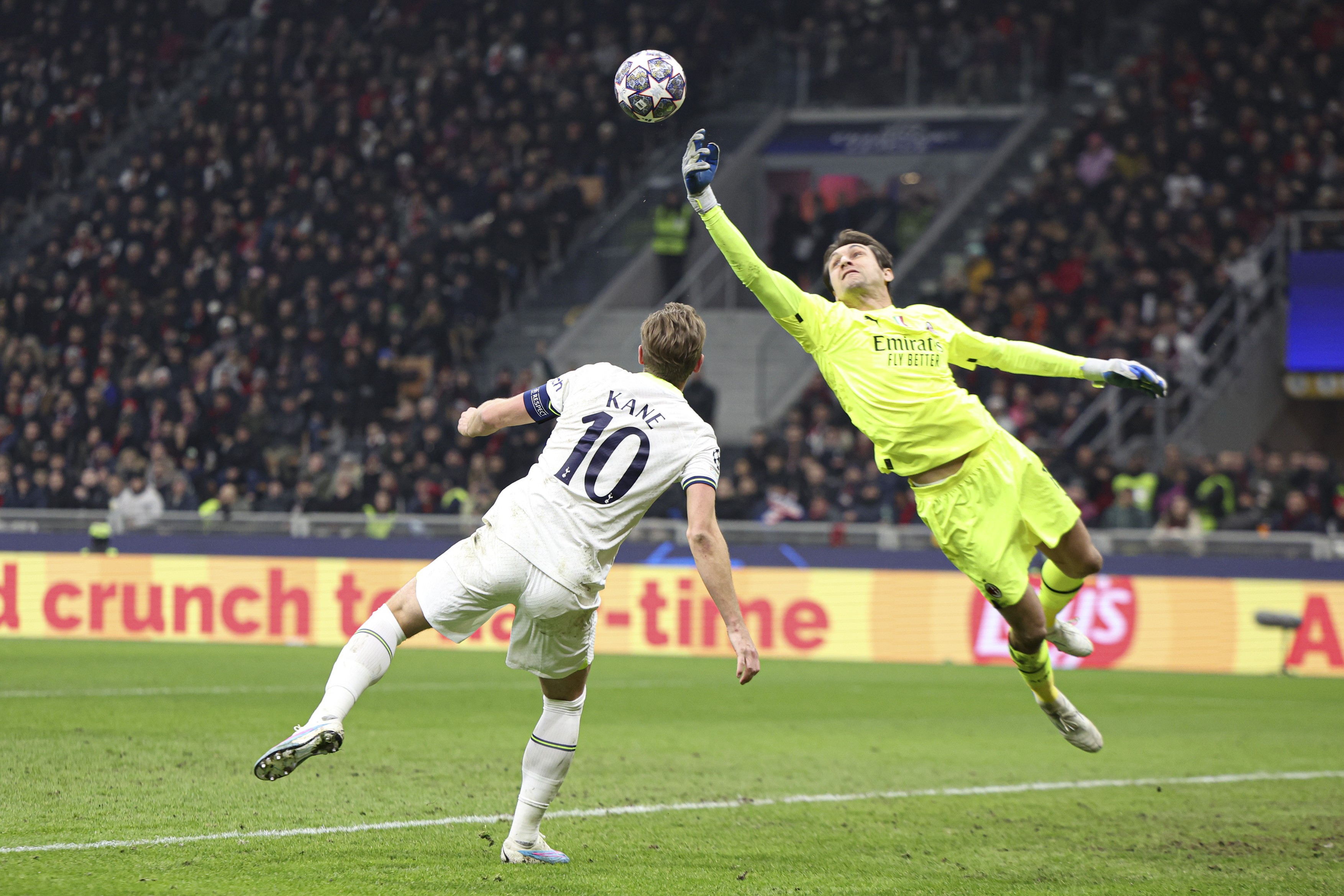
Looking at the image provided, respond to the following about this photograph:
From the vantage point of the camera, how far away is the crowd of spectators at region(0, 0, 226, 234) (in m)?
29.3

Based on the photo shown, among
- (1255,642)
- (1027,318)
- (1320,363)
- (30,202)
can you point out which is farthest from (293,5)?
(1255,642)

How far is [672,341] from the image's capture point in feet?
19.6

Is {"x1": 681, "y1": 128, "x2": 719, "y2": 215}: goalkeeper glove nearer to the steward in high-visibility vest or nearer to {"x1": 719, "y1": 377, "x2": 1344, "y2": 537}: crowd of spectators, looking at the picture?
{"x1": 719, "y1": 377, "x2": 1344, "y2": 537}: crowd of spectators

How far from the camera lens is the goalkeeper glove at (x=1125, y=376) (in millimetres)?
6910

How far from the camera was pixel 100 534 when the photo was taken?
751 inches

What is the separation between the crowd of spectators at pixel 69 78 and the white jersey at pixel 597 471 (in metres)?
25.9

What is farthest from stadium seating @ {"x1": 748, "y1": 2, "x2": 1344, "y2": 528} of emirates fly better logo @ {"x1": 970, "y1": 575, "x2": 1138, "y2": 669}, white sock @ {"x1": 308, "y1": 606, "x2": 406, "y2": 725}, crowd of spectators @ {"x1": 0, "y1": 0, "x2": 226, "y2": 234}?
crowd of spectators @ {"x1": 0, "y1": 0, "x2": 226, "y2": 234}

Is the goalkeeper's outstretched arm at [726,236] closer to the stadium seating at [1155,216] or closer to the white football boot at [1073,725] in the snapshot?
the white football boot at [1073,725]

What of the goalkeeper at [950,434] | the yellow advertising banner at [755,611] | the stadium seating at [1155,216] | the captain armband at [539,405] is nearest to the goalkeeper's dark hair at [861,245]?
the goalkeeper at [950,434]

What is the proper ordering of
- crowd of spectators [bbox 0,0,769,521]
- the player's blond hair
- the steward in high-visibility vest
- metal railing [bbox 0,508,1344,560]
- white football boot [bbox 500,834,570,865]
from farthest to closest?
the steward in high-visibility vest → crowd of spectators [bbox 0,0,769,521] → metal railing [bbox 0,508,1344,560] → white football boot [bbox 500,834,570,865] → the player's blond hair

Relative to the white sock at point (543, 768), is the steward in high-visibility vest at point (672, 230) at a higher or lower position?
higher

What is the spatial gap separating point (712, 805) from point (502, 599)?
2637 mm

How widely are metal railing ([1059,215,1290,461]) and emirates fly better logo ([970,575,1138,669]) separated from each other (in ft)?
11.4

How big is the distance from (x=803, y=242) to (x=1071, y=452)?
18.4 feet
